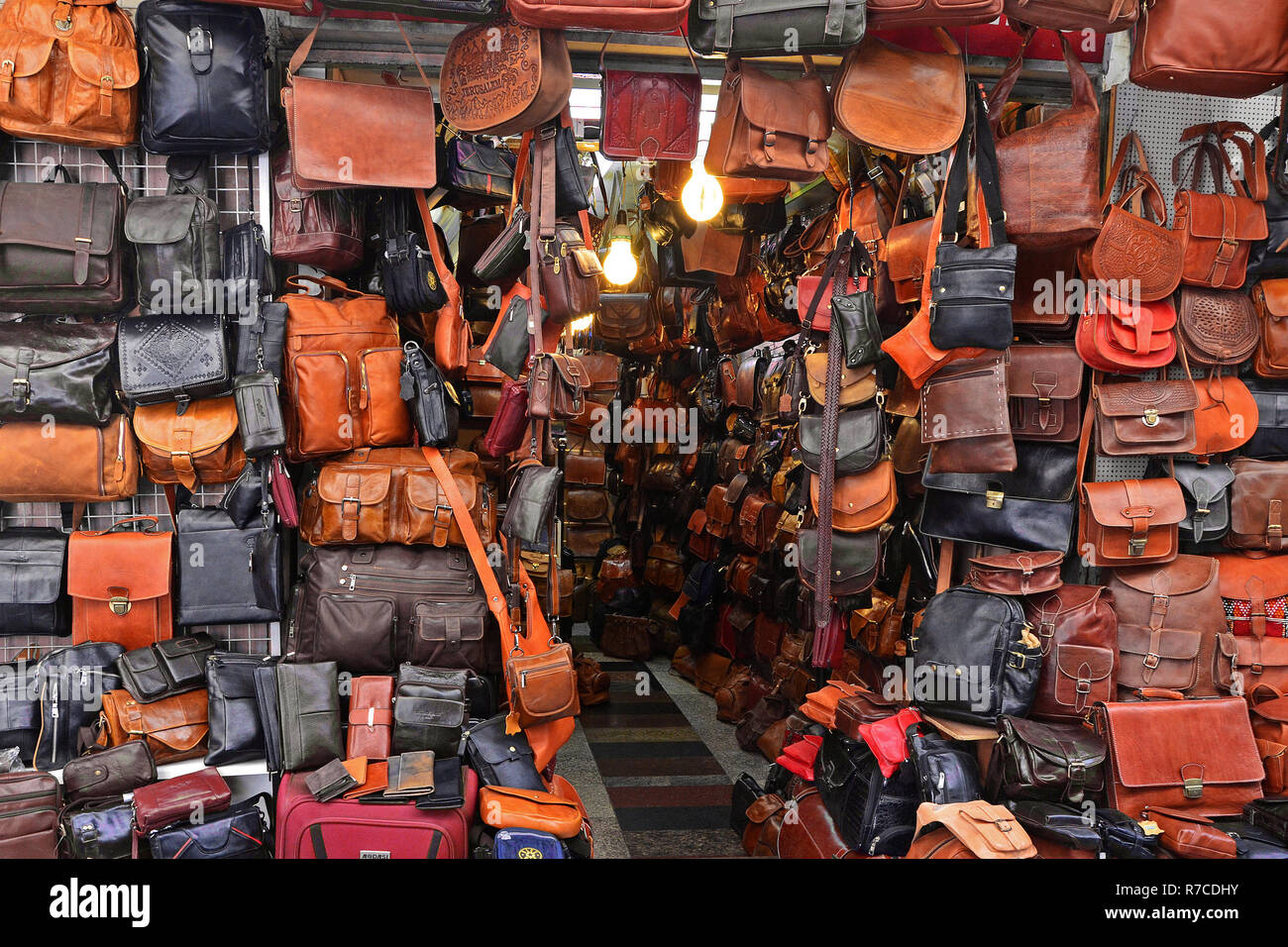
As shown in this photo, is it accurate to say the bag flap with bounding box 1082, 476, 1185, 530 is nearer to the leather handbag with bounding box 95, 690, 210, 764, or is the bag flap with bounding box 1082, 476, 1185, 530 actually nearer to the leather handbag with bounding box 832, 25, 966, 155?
the leather handbag with bounding box 832, 25, 966, 155

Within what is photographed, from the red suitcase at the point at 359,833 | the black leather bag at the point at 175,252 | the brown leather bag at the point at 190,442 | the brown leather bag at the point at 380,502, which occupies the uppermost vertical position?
the black leather bag at the point at 175,252

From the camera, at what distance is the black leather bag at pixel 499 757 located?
3469 millimetres

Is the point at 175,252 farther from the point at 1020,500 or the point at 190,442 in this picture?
the point at 1020,500

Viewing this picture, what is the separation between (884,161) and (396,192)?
2.27m

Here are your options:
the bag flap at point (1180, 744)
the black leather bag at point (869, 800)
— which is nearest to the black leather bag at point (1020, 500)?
the bag flap at point (1180, 744)

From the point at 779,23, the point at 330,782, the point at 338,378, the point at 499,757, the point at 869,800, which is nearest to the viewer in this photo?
the point at 779,23

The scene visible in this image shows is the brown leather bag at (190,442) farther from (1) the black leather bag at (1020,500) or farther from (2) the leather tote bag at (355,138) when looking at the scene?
(1) the black leather bag at (1020,500)

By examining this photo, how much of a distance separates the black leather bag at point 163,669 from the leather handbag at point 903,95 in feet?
10.4

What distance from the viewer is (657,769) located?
6.24m

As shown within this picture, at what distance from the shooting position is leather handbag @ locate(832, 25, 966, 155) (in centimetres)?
335

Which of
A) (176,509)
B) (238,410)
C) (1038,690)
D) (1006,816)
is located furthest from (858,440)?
(176,509)

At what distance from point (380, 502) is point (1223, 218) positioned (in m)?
Result: 3.49

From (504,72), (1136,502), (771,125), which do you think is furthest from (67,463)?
(1136,502)

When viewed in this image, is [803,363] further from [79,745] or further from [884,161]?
[79,745]
